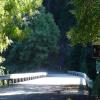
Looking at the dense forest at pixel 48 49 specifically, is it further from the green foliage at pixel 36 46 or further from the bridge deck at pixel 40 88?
the bridge deck at pixel 40 88

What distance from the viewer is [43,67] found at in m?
71.9

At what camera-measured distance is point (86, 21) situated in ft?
52.9

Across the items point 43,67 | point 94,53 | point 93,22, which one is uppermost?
point 93,22

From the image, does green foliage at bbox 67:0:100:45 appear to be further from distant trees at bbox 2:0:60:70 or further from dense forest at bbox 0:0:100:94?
distant trees at bbox 2:0:60:70

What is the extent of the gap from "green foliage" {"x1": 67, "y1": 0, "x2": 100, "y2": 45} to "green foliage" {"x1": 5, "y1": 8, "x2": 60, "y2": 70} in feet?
160

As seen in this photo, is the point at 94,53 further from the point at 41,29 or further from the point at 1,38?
the point at 41,29

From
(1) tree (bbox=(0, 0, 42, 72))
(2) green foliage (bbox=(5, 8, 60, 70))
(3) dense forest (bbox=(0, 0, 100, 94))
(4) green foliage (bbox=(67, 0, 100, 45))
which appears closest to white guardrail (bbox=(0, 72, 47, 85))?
(3) dense forest (bbox=(0, 0, 100, 94))

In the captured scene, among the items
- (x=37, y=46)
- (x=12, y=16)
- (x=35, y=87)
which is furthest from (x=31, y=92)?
(x=37, y=46)

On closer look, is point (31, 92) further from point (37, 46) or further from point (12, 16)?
point (37, 46)

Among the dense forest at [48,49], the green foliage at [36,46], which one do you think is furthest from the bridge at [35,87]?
the green foliage at [36,46]

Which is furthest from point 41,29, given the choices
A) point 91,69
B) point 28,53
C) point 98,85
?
point 98,85

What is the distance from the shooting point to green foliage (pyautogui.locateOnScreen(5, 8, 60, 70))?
66875 mm

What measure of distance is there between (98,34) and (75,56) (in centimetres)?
5282

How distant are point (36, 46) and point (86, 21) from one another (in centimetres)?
5092
